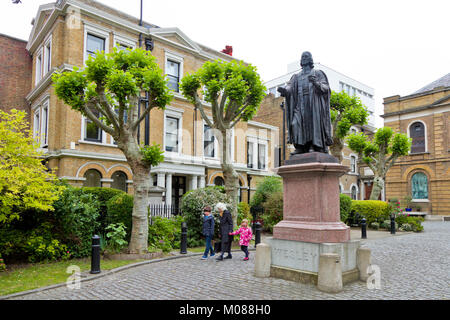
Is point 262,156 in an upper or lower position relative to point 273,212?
upper

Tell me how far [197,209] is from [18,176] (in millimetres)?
6305

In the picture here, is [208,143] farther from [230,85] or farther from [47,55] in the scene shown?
[230,85]

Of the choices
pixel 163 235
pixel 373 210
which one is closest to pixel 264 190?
pixel 373 210

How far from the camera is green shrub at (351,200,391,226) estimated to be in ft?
64.6

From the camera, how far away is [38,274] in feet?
25.3

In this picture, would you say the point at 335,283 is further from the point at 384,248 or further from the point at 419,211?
the point at 419,211

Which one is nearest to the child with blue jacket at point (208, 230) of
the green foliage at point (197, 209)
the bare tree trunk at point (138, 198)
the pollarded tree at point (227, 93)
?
the bare tree trunk at point (138, 198)

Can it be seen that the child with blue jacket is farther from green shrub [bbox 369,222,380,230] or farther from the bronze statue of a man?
green shrub [bbox 369,222,380,230]

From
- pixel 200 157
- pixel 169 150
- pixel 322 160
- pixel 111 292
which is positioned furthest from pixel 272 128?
pixel 111 292

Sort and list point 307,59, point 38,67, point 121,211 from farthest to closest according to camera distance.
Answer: point 38,67 → point 121,211 → point 307,59

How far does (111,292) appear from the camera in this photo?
19.9 feet

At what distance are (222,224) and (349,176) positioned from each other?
3074 centimetres

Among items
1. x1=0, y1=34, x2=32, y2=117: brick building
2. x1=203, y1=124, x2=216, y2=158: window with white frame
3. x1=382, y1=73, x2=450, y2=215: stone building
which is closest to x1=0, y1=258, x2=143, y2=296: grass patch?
x1=203, y1=124, x2=216, y2=158: window with white frame

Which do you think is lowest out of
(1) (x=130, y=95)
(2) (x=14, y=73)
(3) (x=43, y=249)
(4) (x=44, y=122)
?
(3) (x=43, y=249)
